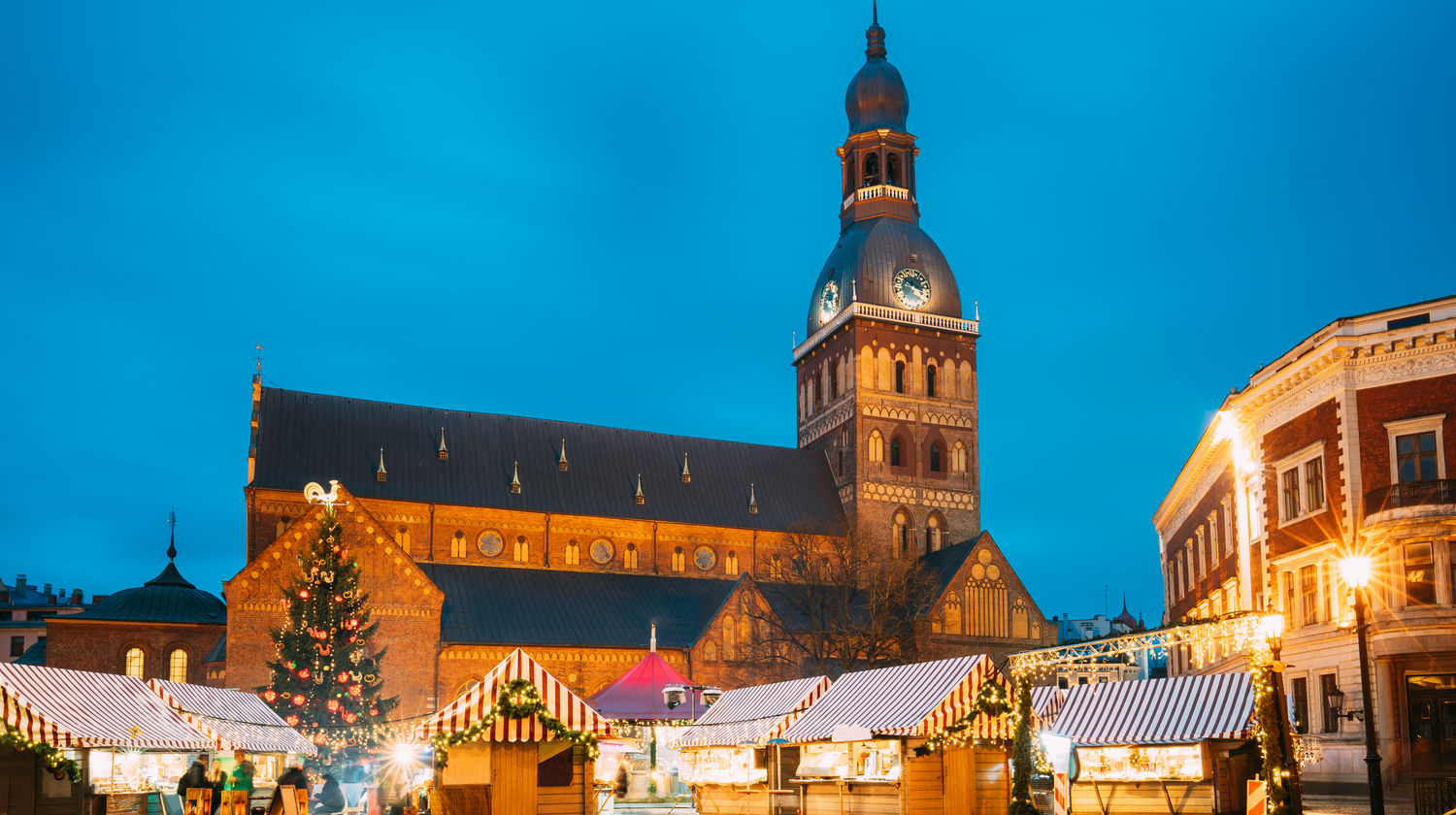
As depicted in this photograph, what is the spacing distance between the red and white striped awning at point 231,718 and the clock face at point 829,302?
147 feet

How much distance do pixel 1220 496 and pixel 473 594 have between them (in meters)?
31.5

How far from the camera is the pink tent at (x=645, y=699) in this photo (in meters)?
34.9

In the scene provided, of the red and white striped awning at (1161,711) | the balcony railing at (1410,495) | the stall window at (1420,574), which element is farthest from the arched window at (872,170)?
the red and white striped awning at (1161,711)

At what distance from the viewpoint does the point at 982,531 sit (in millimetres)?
66188

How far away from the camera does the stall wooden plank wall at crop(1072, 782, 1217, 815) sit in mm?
21828

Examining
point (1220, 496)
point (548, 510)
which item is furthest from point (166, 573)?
point (1220, 496)

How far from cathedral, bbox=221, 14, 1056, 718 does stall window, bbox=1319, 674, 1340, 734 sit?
28.9m

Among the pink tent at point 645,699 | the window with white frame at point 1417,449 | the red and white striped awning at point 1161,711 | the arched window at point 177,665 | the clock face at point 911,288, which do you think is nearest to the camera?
the red and white striped awning at point 1161,711

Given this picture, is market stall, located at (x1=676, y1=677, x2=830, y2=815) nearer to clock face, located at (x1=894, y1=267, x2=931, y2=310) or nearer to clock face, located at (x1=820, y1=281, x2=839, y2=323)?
clock face, located at (x1=894, y1=267, x2=931, y2=310)

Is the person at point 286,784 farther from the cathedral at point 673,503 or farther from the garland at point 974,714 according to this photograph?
the cathedral at point 673,503

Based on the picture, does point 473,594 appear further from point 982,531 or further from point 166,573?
point 982,531

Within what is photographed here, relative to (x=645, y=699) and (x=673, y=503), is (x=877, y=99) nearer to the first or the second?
(x=673, y=503)

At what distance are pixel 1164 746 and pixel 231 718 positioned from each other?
61.7ft

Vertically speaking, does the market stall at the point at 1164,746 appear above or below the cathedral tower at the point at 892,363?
below
